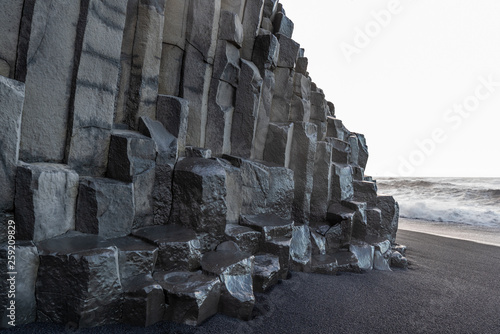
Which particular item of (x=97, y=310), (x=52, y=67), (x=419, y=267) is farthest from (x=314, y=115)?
(x=97, y=310)

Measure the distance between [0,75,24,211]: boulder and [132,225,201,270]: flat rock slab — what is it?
895 mm

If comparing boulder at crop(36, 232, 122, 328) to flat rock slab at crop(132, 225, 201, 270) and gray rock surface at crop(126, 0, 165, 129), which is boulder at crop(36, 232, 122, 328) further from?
gray rock surface at crop(126, 0, 165, 129)

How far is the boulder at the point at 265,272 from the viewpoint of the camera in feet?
9.04

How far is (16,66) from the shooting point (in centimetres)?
204

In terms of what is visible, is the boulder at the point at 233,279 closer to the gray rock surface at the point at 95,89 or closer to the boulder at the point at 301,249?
the boulder at the point at 301,249

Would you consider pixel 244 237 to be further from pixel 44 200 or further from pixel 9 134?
pixel 9 134

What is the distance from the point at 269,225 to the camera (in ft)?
10.7

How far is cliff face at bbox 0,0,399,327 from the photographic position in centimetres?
191

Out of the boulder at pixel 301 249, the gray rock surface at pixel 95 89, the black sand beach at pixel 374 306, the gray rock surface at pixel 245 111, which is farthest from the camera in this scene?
the gray rock surface at pixel 245 111

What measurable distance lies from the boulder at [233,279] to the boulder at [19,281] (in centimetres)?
112

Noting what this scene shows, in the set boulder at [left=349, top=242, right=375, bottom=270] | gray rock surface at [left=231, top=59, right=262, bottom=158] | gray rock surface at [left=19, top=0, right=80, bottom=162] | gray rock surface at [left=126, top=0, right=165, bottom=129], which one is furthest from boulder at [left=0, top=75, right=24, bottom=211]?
boulder at [left=349, top=242, right=375, bottom=270]

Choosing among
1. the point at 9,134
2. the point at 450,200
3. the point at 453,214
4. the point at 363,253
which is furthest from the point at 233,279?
the point at 450,200

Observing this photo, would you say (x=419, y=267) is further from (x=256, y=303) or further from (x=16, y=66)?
(x=16, y=66)

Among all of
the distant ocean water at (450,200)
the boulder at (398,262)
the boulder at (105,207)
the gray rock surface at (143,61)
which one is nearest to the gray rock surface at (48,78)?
the boulder at (105,207)
